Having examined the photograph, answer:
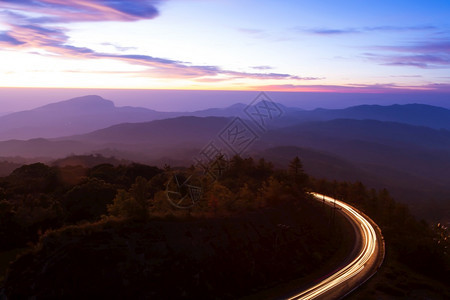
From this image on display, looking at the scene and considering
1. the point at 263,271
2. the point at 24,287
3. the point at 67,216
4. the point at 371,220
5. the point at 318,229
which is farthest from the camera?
the point at 371,220

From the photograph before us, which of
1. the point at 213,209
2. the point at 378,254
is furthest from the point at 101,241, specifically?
the point at 378,254

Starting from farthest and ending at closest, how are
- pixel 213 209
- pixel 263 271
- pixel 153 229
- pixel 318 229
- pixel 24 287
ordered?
pixel 318 229
pixel 213 209
pixel 263 271
pixel 153 229
pixel 24 287

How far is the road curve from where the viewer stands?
109ft

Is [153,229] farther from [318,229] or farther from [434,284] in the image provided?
[434,284]

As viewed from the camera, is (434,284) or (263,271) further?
(434,284)

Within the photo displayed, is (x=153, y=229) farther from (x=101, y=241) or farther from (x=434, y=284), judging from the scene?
(x=434, y=284)

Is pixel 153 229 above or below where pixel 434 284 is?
above

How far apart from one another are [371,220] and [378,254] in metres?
20.5

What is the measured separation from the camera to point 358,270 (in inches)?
1592

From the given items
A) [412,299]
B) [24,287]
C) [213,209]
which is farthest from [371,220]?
[24,287]

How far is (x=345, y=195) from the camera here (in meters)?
95.0

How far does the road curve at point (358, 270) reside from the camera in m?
33.3

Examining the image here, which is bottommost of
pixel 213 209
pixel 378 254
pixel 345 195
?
pixel 345 195

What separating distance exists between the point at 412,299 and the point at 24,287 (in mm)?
38863
